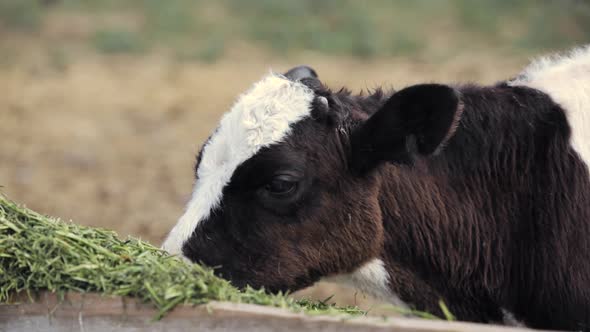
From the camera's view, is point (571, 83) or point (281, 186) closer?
point (281, 186)

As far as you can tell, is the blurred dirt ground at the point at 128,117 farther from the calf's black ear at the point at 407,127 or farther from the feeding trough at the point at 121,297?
the feeding trough at the point at 121,297

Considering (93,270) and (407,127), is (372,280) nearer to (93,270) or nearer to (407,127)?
(407,127)

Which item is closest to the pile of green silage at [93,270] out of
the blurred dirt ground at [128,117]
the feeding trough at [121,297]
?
the feeding trough at [121,297]

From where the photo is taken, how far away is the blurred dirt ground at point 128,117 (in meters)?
8.34

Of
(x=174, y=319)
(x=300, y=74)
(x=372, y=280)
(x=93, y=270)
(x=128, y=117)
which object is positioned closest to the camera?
(x=174, y=319)

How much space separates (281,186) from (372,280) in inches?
23.6

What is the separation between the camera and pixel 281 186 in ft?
11.2

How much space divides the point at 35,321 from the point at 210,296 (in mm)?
559

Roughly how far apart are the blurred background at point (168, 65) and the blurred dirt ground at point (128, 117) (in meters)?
A: 0.02

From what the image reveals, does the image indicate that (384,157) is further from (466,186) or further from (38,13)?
(38,13)

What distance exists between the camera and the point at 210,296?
9.15 ft

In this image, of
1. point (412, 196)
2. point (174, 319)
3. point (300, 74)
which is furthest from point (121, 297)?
point (300, 74)

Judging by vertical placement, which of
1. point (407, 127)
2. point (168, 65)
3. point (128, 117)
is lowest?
point (407, 127)

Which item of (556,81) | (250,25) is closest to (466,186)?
(556,81)
